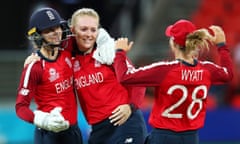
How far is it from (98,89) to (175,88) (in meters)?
0.85

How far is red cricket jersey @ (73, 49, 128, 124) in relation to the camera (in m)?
7.23

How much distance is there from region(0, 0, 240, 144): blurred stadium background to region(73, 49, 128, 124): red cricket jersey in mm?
5171

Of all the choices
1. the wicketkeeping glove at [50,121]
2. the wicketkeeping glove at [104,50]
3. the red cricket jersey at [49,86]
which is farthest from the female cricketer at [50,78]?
the wicketkeeping glove at [104,50]

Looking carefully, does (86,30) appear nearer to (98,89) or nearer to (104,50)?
(104,50)

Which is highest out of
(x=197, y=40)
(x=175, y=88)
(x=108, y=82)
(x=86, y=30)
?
(x=86, y=30)

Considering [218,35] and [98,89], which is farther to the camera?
[98,89]

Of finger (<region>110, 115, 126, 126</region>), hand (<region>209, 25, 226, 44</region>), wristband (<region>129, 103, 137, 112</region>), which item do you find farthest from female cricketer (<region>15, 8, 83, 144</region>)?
hand (<region>209, 25, 226, 44</region>)

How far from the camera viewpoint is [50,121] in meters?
6.75

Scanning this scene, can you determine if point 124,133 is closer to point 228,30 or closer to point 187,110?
point 187,110

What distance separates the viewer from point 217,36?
23.4 ft

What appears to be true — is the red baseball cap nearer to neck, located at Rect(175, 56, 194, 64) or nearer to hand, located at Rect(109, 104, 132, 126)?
neck, located at Rect(175, 56, 194, 64)

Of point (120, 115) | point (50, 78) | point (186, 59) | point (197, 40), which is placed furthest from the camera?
point (120, 115)

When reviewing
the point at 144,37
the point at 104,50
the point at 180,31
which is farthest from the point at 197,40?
the point at 144,37

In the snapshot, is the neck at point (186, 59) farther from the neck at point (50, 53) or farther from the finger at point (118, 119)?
the neck at point (50, 53)
